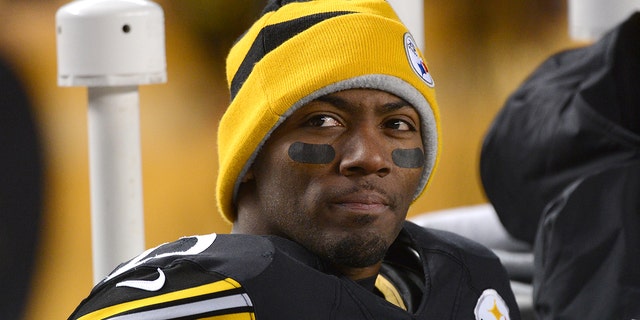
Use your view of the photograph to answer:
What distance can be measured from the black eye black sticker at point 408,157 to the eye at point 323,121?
7cm

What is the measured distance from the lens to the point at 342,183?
3.34ft

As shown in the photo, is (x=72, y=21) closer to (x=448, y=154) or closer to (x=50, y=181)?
(x=50, y=181)

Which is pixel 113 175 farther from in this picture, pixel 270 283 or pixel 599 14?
pixel 599 14

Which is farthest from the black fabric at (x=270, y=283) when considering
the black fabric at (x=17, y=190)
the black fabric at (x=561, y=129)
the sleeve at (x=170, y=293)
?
the black fabric at (x=17, y=190)

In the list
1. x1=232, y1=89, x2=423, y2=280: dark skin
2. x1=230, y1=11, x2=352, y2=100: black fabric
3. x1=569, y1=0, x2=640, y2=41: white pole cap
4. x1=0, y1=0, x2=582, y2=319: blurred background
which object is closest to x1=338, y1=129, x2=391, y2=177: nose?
x1=232, y1=89, x2=423, y2=280: dark skin

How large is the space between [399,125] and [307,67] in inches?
4.5

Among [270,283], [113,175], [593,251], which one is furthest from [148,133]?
[270,283]

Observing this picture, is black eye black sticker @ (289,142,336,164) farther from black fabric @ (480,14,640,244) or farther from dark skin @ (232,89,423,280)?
black fabric @ (480,14,640,244)

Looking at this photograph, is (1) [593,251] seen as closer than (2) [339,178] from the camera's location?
No

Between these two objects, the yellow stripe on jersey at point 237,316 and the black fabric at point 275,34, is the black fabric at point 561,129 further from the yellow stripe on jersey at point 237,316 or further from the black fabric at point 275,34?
the yellow stripe on jersey at point 237,316

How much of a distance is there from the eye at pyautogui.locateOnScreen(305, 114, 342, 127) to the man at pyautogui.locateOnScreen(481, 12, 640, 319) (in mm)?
596

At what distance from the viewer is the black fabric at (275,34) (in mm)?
1072

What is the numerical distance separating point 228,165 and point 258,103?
7 cm

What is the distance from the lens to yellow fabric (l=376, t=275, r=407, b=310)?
3.78 ft
